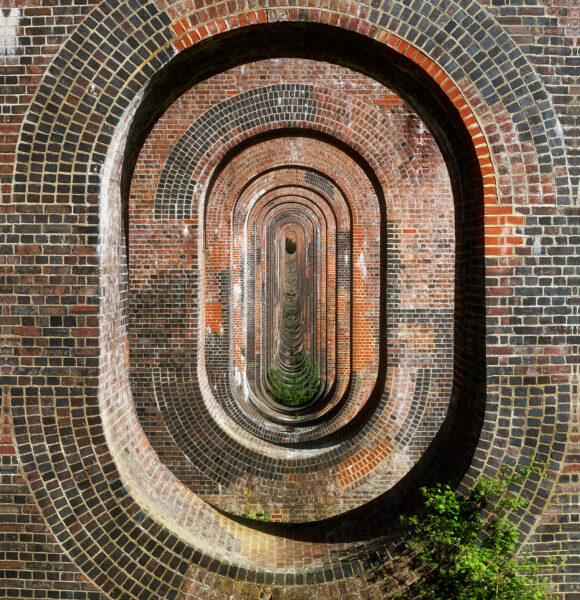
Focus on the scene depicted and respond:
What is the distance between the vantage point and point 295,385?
19938 mm

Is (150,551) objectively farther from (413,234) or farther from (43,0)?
(413,234)

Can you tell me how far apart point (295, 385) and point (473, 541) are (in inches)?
624

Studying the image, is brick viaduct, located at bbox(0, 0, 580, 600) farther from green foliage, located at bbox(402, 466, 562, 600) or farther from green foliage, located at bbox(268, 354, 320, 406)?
green foliage, located at bbox(268, 354, 320, 406)

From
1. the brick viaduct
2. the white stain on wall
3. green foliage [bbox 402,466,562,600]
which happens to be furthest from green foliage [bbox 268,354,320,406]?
the white stain on wall

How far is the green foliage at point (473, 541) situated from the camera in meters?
3.96

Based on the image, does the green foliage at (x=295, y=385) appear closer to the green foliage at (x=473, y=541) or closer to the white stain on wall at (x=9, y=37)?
the green foliage at (x=473, y=541)

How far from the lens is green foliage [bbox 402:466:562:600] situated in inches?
156

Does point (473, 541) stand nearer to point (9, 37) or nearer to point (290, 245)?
point (9, 37)

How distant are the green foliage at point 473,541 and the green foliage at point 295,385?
45.8 ft

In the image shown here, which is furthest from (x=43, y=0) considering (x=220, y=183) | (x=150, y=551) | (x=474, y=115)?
(x=220, y=183)

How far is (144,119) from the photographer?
4.80 meters

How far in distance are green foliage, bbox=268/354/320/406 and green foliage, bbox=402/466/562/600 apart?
14.0 m

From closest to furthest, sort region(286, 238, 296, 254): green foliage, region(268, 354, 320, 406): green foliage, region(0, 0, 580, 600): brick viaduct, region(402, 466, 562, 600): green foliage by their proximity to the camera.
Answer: region(402, 466, 562, 600): green foliage < region(0, 0, 580, 600): brick viaduct < region(268, 354, 320, 406): green foliage < region(286, 238, 296, 254): green foliage

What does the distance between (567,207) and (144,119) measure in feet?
12.0
